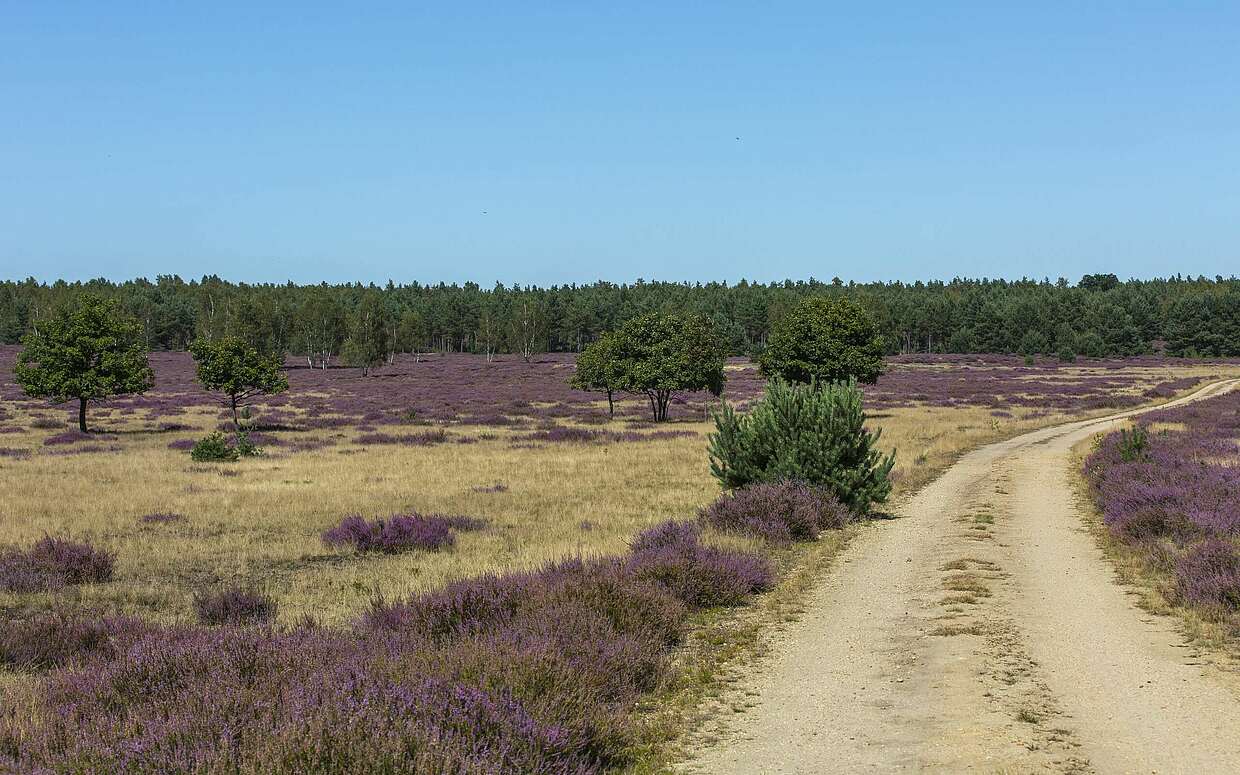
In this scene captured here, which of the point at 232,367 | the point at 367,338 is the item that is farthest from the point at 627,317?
the point at 232,367

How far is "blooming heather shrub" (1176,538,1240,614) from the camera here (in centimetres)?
1071

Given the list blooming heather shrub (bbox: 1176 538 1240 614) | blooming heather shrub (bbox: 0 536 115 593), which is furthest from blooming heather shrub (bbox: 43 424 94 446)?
blooming heather shrub (bbox: 1176 538 1240 614)

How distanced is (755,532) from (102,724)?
1189cm

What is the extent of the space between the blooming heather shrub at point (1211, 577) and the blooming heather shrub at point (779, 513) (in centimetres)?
611

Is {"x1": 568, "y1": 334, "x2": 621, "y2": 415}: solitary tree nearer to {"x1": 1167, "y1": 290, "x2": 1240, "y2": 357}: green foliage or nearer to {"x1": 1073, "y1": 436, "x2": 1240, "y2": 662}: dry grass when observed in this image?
{"x1": 1073, "y1": 436, "x2": 1240, "y2": 662}: dry grass

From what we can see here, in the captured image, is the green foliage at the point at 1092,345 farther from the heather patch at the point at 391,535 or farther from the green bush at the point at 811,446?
the heather patch at the point at 391,535

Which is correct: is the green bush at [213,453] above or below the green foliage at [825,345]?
below

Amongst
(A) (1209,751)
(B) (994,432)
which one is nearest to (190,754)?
(A) (1209,751)

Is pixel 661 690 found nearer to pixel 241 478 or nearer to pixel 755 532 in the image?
pixel 755 532

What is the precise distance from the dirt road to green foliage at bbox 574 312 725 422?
3809cm

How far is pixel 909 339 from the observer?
17900cm

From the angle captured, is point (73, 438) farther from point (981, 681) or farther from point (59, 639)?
point (981, 681)

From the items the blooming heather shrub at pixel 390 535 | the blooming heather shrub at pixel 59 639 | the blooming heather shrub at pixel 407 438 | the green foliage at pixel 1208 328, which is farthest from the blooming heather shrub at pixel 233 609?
the green foliage at pixel 1208 328

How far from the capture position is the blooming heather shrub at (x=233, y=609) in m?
11.8
